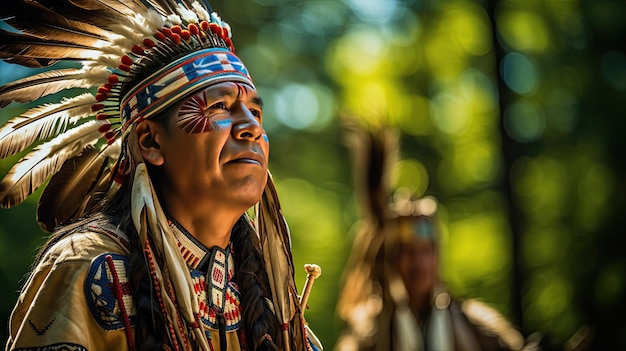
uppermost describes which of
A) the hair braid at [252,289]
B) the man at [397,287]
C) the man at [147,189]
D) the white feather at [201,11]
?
the white feather at [201,11]

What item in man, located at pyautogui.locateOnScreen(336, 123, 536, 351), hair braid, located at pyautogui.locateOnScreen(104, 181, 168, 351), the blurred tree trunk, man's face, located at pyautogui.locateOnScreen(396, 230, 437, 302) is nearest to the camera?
hair braid, located at pyautogui.locateOnScreen(104, 181, 168, 351)

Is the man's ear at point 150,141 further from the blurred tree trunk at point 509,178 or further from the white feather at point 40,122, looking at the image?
the blurred tree trunk at point 509,178

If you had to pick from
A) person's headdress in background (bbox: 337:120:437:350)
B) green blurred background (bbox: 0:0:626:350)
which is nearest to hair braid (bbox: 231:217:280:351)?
person's headdress in background (bbox: 337:120:437:350)

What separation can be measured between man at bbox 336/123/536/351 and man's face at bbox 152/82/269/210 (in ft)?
11.2

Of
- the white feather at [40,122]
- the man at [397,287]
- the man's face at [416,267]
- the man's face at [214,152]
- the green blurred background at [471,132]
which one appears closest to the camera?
the man's face at [214,152]

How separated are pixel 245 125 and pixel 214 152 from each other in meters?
0.13

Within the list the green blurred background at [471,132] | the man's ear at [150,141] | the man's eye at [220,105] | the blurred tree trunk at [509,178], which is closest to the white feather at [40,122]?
the man's ear at [150,141]

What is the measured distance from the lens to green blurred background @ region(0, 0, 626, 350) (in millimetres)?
9992

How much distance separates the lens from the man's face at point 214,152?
8.43ft

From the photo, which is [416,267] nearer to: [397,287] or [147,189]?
[397,287]

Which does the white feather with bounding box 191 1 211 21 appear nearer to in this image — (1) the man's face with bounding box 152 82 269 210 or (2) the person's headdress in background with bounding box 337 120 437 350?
(1) the man's face with bounding box 152 82 269 210

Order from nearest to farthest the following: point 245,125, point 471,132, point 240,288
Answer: point 245,125, point 240,288, point 471,132

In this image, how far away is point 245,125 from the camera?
263cm

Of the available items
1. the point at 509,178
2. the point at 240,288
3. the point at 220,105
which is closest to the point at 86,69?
the point at 220,105
